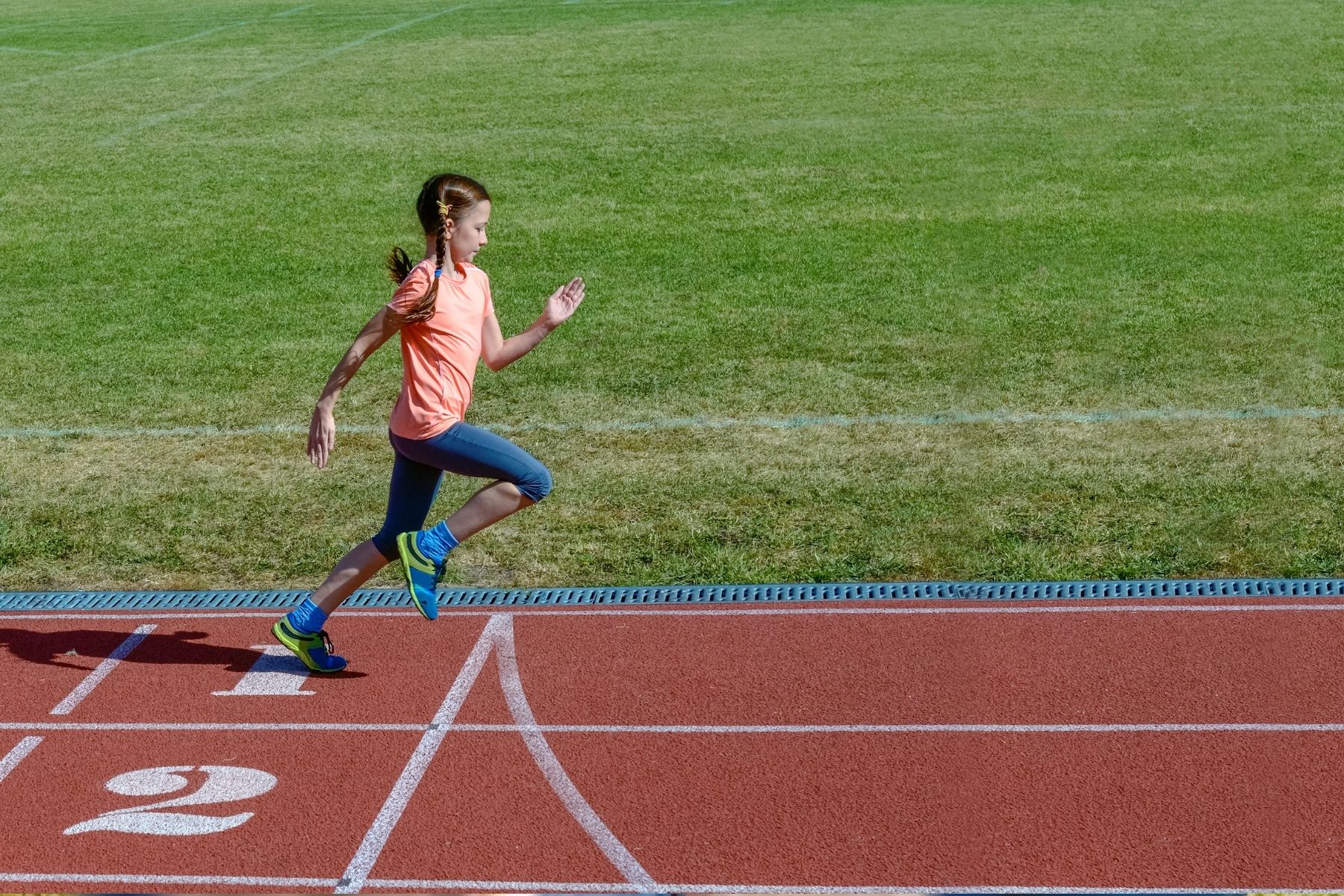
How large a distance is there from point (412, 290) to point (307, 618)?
1442 mm

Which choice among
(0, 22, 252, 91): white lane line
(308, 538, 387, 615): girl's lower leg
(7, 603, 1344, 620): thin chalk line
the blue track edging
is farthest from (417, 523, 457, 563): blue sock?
(0, 22, 252, 91): white lane line

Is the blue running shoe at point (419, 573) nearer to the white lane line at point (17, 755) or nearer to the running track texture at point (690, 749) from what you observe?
the running track texture at point (690, 749)

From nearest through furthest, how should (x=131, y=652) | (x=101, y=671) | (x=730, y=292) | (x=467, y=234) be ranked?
(x=467, y=234) → (x=101, y=671) → (x=131, y=652) → (x=730, y=292)

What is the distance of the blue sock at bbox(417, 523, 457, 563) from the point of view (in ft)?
19.9

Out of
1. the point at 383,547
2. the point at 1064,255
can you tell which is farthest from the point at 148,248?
the point at 383,547

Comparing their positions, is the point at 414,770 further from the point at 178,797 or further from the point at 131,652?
the point at 131,652

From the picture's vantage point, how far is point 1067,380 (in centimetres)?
1048

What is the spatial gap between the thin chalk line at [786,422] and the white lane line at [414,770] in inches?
121

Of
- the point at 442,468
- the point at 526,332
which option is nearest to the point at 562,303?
the point at 526,332

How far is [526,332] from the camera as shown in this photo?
627 cm

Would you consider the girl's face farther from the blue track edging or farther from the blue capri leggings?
the blue track edging

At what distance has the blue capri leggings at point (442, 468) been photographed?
6.00 meters

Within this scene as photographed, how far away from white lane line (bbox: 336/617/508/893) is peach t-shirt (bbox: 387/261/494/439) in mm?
1050

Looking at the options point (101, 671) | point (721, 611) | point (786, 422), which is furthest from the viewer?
point (786, 422)
